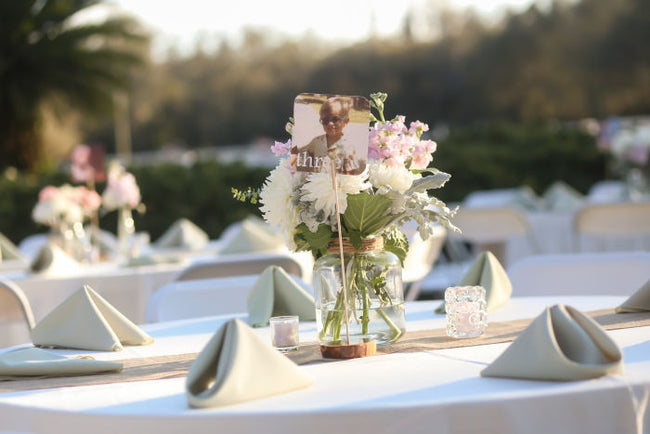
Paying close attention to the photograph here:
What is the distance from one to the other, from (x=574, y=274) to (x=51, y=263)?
2197 millimetres

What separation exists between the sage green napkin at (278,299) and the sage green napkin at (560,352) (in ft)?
2.97

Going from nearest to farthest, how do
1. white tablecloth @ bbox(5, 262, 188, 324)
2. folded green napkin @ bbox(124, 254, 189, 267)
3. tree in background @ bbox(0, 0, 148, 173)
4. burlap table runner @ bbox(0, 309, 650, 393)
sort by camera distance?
burlap table runner @ bbox(0, 309, 650, 393)
white tablecloth @ bbox(5, 262, 188, 324)
folded green napkin @ bbox(124, 254, 189, 267)
tree in background @ bbox(0, 0, 148, 173)

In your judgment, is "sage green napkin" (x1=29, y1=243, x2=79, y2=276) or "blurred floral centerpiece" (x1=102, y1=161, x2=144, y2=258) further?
"blurred floral centerpiece" (x1=102, y1=161, x2=144, y2=258)

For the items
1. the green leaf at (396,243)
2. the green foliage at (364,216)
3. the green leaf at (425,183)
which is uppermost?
the green leaf at (425,183)

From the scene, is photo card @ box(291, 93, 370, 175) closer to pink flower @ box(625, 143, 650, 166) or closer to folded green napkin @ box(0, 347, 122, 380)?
folded green napkin @ box(0, 347, 122, 380)

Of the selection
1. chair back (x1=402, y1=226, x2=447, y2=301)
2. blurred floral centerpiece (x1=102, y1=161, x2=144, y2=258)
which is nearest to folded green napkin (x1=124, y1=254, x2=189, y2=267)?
blurred floral centerpiece (x1=102, y1=161, x2=144, y2=258)

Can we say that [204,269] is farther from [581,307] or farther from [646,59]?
[646,59]

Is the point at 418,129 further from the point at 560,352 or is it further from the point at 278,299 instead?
the point at 278,299

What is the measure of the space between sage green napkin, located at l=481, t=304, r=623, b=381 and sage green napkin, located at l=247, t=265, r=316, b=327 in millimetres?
904

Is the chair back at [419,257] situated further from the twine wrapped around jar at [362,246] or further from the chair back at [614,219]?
the twine wrapped around jar at [362,246]

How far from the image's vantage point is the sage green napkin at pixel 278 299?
2.29m

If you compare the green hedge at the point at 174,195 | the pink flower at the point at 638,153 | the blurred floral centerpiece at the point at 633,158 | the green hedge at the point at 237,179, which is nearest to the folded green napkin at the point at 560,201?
the blurred floral centerpiece at the point at 633,158

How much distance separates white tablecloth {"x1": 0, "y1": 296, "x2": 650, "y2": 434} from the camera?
4.15 ft

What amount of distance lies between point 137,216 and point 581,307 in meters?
8.20
